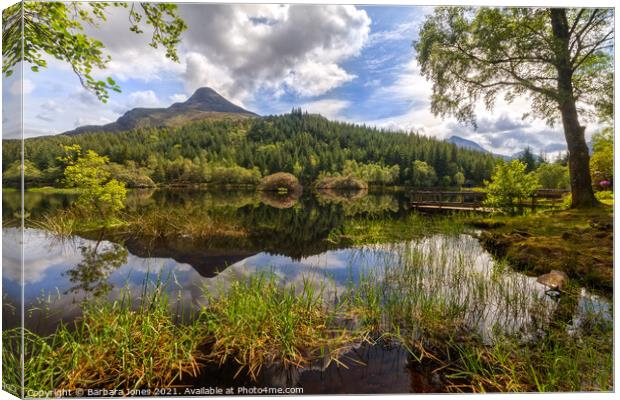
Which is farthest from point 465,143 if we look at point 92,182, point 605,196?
point 92,182

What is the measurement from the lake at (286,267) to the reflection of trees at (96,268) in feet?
0.05

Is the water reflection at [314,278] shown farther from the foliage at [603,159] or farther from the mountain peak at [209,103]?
the mountain peak at [209,103]

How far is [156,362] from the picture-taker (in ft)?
8.84

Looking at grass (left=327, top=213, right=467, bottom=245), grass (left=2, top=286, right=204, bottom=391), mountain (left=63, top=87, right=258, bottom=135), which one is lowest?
grass (left=2, top=286, right=204, bottom=391)

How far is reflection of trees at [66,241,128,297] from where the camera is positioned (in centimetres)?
347

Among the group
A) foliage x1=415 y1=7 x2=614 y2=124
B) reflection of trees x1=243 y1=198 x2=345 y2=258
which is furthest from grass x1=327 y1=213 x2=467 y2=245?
foliage x1=415 y1=7 x2=614 y2=124

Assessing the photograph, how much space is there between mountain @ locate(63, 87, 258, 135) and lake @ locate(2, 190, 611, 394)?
1.12m

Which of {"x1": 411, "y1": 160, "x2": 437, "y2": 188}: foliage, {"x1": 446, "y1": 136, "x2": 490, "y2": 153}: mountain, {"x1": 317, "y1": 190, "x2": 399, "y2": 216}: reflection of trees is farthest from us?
{"x1": 317, "y1": 190, "x2": 399, "y2": 216}: reflection of trees

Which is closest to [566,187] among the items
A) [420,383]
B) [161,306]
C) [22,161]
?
[420,383]

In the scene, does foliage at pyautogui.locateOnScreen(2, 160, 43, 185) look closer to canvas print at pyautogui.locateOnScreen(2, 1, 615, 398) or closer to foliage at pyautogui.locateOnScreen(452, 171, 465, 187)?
canvas print at pyautogui.locateOnScreen(2, 1, 615, 398)

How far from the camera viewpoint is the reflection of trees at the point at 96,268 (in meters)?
3.47

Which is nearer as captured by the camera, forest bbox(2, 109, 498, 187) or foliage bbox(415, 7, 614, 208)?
foliage bbox(415, 7, 614, 208)

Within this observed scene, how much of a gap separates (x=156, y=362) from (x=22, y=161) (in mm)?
2738

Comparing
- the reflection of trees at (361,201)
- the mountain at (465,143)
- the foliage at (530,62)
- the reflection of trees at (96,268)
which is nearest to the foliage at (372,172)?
the reflection of trees at (361,201)
